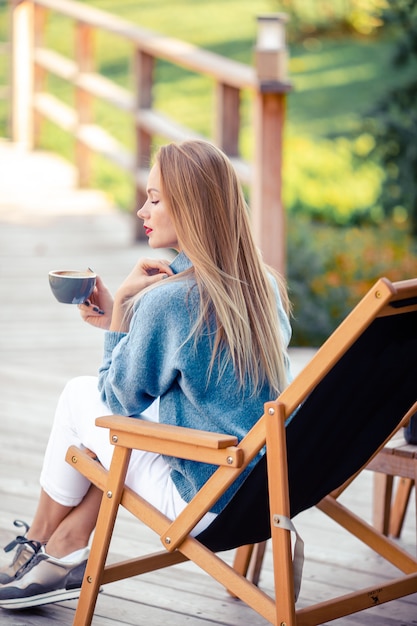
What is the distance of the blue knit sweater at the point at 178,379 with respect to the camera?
7.30ft

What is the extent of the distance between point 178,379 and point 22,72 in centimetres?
736

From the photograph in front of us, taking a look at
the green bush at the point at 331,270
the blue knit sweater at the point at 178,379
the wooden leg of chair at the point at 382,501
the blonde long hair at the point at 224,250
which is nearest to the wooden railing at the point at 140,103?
the green bush at the point at 331,270

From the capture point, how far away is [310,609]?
2.16 meters

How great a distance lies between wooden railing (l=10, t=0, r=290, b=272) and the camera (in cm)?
468

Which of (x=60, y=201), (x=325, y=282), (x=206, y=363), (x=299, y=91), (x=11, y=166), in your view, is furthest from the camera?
(x=299, y=91)

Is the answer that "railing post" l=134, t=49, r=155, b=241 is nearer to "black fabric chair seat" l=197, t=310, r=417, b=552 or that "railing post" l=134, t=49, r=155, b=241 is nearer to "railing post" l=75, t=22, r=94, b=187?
"railing post" l=75, t=22, r=94, b=187

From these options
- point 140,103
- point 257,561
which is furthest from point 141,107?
point 257,561

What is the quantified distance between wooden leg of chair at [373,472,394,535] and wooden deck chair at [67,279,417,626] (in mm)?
631

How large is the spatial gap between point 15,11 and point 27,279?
3.80m


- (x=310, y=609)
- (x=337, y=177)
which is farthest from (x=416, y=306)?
(x=337, y=177)

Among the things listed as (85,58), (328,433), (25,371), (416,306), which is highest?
(85,58)

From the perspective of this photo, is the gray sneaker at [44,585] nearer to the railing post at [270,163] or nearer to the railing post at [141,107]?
the railing post at [270,163]

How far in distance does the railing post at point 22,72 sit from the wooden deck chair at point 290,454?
7.20 metres

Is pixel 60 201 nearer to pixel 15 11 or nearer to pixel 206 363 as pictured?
pixel 15 11
